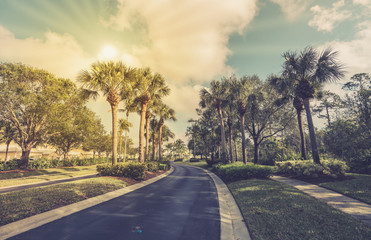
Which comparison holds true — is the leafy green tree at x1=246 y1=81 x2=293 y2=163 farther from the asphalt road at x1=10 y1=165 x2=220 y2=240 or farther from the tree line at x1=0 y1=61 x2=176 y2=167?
the asphalt road at x1=10 y1=165 x2=220 y2=240

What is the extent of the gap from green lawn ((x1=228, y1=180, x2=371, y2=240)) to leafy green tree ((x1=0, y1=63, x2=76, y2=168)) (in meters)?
23.4

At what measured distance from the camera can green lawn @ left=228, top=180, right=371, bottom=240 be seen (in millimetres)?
4195

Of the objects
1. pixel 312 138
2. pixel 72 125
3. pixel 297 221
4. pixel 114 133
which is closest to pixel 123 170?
pixel 114 133

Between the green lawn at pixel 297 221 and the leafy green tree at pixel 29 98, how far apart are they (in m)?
23.4

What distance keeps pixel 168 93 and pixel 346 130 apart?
2305 cm

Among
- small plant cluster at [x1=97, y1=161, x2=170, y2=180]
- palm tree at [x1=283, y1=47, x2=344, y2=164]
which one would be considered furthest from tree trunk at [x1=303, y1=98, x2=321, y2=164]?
small plant cluster at [x1=97, y1=161, x2=170, y2=180]

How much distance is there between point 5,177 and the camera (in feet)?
54.1

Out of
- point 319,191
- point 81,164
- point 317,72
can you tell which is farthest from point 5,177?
point 317,72

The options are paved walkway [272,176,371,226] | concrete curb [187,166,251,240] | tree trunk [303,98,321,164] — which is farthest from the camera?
tree trunk [303,98,321,164]

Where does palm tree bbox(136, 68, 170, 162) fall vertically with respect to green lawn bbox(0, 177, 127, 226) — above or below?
above

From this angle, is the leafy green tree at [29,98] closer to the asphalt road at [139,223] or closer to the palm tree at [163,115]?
the palm tree at [163,115]

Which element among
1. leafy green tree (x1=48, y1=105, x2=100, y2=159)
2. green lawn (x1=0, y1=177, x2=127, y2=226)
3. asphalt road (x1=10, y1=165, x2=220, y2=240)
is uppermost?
leafy green tree (x1=48, y1=105, x2=100, y2=159)

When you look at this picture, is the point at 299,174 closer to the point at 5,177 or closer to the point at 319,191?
the point at 319,191

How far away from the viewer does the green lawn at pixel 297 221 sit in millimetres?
4195
